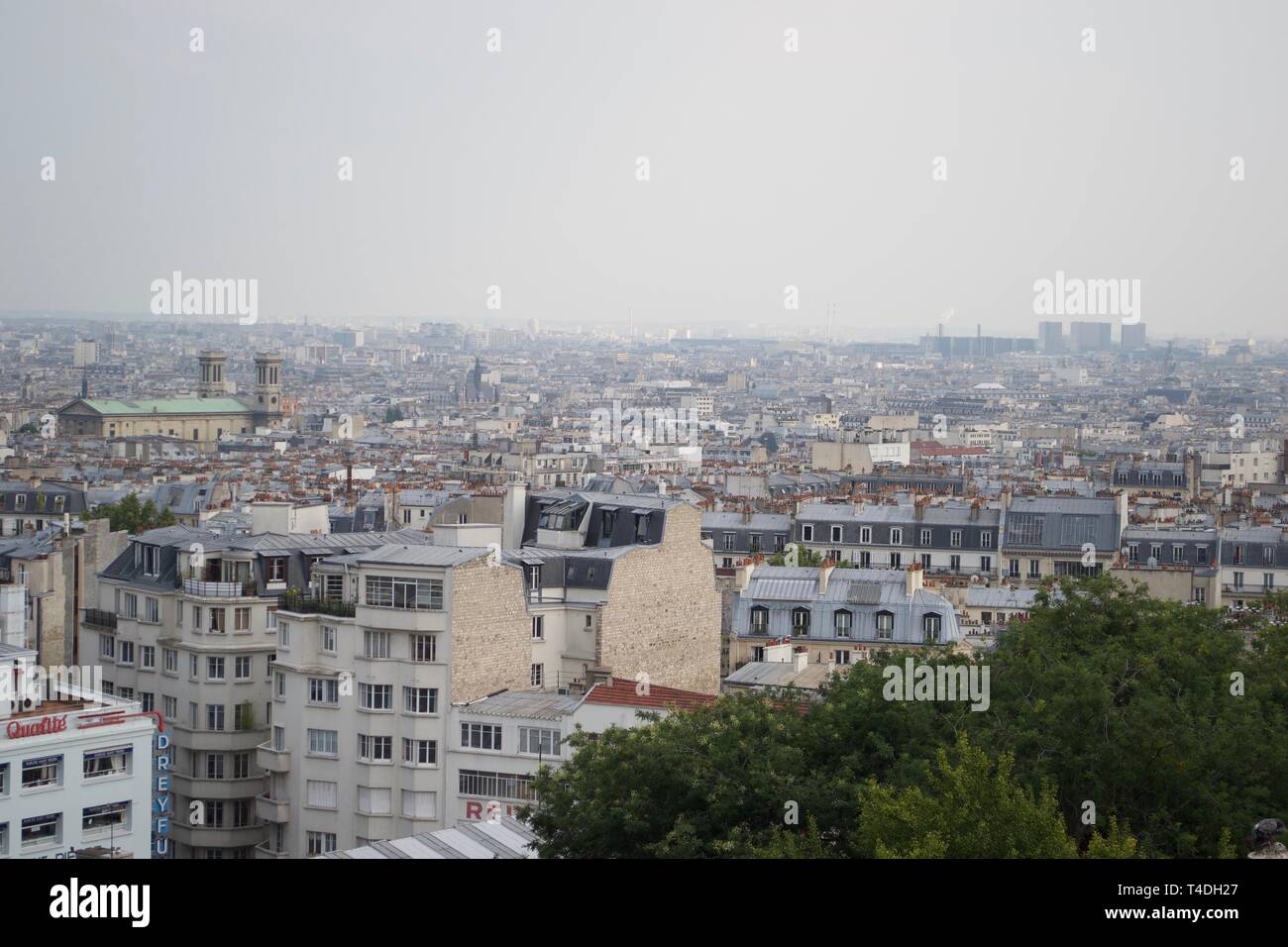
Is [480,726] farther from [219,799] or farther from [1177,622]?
[1177,622]

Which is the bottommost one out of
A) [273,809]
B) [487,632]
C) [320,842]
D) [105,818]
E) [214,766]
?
[320,842]

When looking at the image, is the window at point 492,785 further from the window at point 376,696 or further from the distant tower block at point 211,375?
the distant tower block at point 211,375

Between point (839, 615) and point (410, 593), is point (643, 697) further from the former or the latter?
point (839, 615)

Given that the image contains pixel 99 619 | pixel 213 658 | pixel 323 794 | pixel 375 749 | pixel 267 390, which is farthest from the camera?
pixel 267 390

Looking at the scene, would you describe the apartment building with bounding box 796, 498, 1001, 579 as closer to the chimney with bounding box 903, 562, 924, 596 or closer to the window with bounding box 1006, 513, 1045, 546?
the window with bounding box 1006, 513, 1045, 546

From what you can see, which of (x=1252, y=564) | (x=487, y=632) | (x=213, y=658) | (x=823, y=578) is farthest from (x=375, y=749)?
(x=1252, y=564)

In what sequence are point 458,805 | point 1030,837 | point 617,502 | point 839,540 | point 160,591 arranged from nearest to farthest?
point 1030,837
point 458,805
point 160,591
point 617,502
point 839,540
